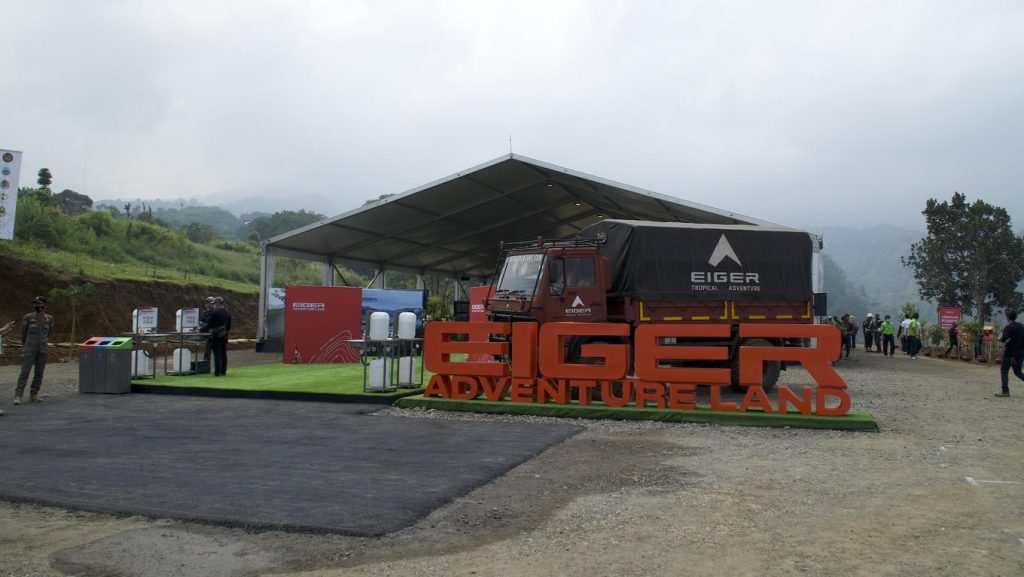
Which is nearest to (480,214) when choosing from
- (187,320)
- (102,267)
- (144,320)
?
(187,320)

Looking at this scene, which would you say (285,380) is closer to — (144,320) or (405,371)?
(405,371)

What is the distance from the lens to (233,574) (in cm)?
429

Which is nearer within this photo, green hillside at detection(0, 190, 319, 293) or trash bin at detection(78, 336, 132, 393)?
trash bin at detection(78, 336, 132, 393)

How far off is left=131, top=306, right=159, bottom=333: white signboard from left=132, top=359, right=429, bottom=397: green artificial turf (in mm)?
1061

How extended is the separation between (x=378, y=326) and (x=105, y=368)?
5.53 meters

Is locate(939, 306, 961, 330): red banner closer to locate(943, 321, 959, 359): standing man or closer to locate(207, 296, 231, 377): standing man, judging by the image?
locate(943, 321, 959, 359): standing man

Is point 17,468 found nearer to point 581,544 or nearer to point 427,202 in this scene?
point 581,544

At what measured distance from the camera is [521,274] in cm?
1270

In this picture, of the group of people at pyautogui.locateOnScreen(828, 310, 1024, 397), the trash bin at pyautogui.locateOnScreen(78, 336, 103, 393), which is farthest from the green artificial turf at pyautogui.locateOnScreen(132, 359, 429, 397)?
the group of people at pyautogui.locateOnScreen(828, 310, 1024, 397)

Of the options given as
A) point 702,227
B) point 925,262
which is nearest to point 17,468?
point 702,227

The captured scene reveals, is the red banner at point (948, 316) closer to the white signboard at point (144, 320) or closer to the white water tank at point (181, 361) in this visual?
the white water tank at point (181, 361)

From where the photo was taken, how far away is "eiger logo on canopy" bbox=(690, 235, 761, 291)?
13.2 metres

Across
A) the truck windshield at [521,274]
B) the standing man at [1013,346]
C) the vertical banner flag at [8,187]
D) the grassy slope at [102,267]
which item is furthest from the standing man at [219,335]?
the standing man at [1013,346]

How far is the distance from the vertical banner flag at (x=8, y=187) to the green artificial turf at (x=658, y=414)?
1287 cm
